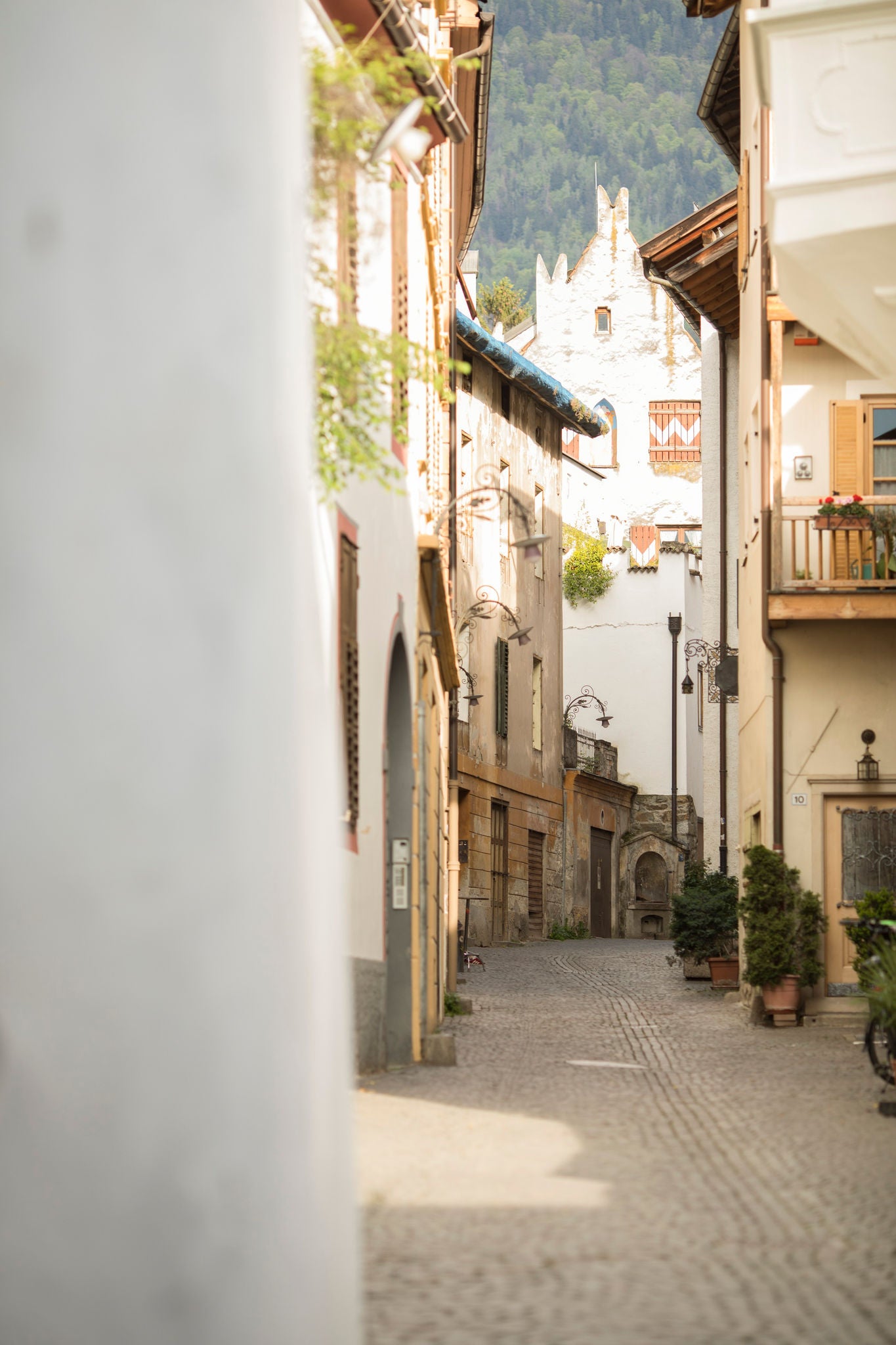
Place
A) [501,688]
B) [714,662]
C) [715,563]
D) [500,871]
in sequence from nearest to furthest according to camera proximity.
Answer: [714,662], [715,563], [500,871], [501,688]

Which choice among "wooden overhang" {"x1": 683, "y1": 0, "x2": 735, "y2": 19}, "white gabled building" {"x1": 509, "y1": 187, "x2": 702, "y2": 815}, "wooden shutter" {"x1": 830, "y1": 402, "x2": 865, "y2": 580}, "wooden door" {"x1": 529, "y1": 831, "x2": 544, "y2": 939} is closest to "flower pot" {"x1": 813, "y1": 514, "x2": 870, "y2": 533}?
"wooden shutter" {"x1": 830, "y1": 402, "x2": 865, "y2": 580}

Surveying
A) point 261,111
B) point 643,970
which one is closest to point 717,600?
point 643,970

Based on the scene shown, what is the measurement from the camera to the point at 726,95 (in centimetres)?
2138

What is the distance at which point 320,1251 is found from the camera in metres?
3.83

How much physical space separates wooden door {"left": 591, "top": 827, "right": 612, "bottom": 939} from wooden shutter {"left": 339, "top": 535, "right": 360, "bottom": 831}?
27.3 m

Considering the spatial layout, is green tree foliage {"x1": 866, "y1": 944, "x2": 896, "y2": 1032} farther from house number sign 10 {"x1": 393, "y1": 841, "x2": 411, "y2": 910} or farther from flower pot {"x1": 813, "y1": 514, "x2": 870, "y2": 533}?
flower pot {"x1": 813, "y1": 514, "x2": 870, "y2": 533}

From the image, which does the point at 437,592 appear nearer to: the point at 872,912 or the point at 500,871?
the point at 872,912

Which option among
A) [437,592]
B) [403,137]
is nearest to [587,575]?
[437,592]

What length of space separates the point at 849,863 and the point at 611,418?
44.3 metres

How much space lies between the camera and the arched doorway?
11.9 meters

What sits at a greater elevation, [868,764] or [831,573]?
[831,573]

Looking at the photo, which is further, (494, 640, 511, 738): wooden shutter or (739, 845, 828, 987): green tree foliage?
(494, 640, 511, 738): wooden shutter

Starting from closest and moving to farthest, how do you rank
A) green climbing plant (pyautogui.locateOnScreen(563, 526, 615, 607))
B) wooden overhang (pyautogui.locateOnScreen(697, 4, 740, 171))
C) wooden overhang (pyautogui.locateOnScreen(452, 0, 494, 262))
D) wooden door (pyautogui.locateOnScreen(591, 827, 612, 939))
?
wooden overhang (pyautogui.locateOnScreen(697, 4, 740, 171)) → wooden overhang (pyautogui.locateOnScreen(452, 0, 494, 262)) → wooden door (pyautogui.locateOnScreen(591, 827, 612, 939)) → green climbing plant (pyautogui.locateOnScreen(563, 526, 615, 607))

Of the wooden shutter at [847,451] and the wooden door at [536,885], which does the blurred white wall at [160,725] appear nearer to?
the wooden shutter at [847,451]
